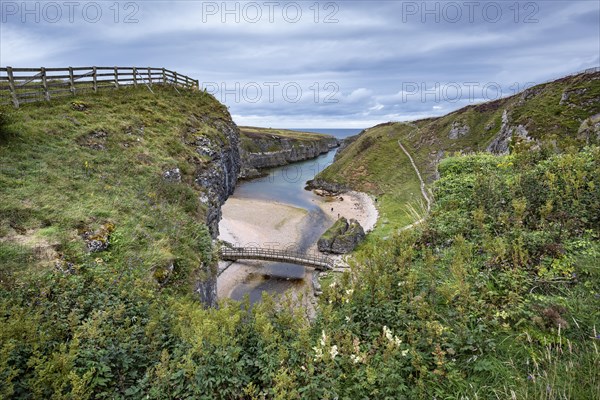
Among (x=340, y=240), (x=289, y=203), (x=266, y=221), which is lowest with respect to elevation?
(x=340, y=240)

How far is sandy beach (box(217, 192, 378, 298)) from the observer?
32.4 metres

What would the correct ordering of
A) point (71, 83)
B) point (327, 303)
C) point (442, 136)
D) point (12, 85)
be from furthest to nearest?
1. point (442, 136)
2. point (71, 83)
3. point (12, 85)
4. point (327, 303)

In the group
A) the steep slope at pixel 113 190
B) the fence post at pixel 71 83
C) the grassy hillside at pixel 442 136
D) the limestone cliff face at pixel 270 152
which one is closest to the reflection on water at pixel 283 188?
the limestone cliff face at pixel 270 152

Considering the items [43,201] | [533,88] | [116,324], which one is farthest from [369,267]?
[533,88]

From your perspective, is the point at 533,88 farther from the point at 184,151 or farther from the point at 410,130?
the point at 184,151

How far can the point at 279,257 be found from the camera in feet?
107

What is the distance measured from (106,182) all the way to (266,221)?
3595cm

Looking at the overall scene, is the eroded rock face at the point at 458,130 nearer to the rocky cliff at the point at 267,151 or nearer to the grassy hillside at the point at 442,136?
the grassy hillside at the point at 442,136

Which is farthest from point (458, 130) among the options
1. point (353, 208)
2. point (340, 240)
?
point (340, 240)

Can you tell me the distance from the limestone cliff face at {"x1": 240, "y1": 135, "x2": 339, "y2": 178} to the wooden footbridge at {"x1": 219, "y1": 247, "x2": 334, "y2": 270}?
173 ft

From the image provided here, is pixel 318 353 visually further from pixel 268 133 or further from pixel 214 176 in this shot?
pixel 268 133

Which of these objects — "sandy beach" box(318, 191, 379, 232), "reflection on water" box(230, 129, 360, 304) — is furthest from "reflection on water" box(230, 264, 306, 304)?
"sandy beach" box(318, 191, 379, 232)

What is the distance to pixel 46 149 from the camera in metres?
13.7

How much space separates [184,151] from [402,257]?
50.6 feet
